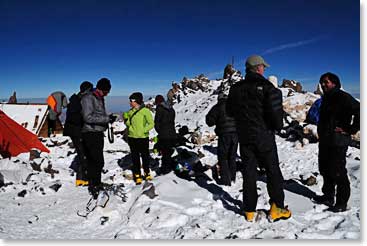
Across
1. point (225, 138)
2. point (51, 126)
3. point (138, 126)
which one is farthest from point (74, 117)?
point (51, 126)

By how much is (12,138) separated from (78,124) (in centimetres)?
332

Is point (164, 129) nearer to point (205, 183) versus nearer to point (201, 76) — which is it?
point (205, 183)

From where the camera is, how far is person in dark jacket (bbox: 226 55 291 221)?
3702mm

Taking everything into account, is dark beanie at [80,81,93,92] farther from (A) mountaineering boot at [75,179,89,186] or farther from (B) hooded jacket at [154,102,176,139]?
(A) mountaineering boot at [75,179,89,186]

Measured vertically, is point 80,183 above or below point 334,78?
below

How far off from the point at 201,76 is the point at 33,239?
24633mm

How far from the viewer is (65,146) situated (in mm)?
9414

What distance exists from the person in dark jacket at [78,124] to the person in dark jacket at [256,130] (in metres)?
3.07

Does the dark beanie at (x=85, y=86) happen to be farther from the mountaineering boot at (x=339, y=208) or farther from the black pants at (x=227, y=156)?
the mountaineering boot at (x=339, y=208)

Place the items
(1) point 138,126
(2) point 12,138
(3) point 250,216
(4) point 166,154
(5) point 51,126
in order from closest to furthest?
(3) point 250,216 < (1) point 138,126 < (4) point 166,154 < (2) point 12,138 < (5) point 51,126

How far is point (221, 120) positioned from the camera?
5.80 meters

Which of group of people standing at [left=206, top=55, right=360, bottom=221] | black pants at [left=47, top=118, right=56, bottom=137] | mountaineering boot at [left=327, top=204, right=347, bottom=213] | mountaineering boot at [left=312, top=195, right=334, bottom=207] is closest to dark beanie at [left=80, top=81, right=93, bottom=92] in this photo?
group of people standing at [left=206, top=55, right=360, bottom=221]

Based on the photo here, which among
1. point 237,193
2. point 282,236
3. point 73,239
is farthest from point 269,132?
point 73,239

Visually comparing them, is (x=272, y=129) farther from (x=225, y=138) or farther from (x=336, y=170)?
(x=225, y=138)
